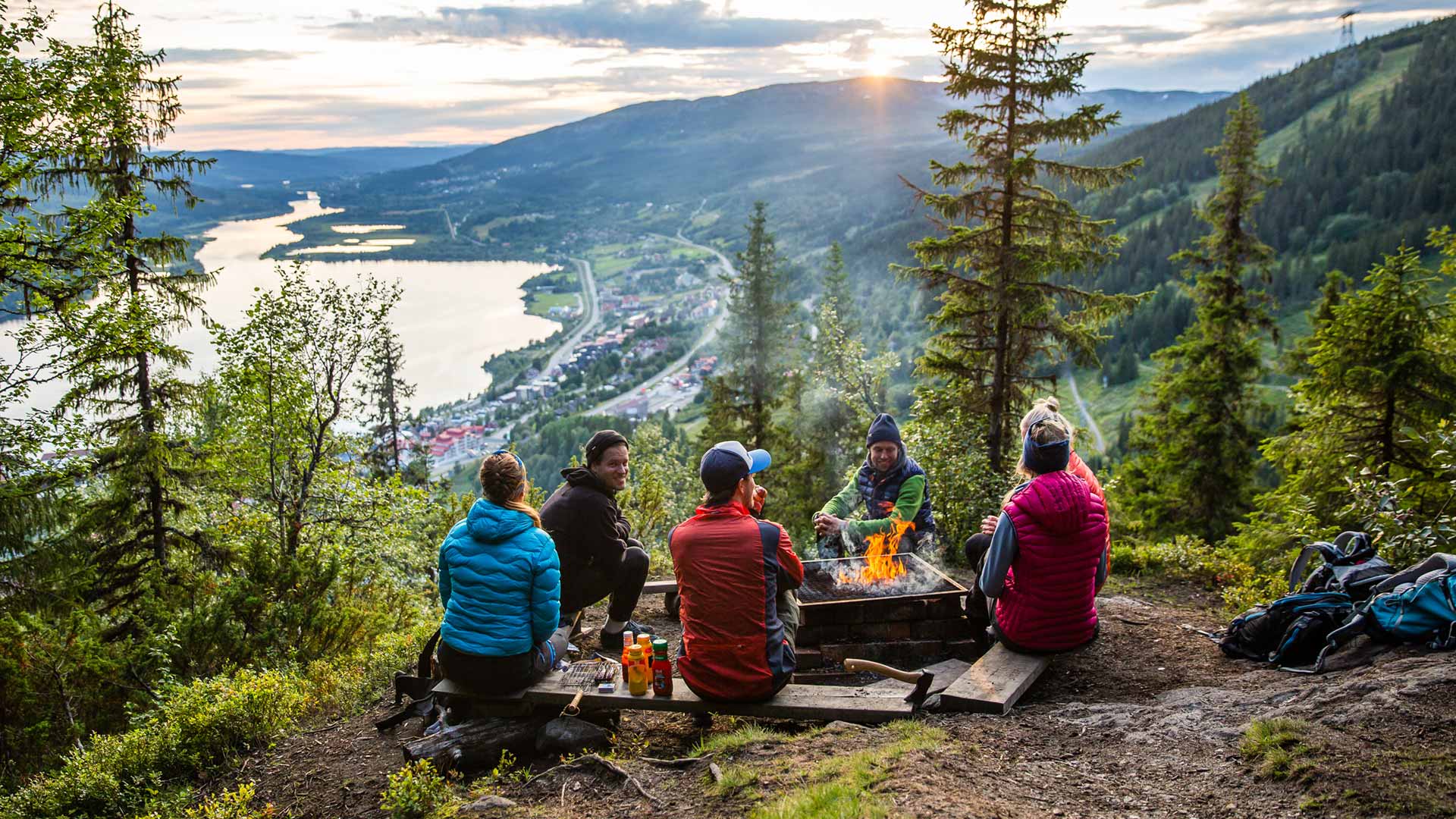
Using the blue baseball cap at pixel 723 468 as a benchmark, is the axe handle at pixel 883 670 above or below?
below

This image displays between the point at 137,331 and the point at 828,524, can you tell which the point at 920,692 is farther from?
the point at 137,331

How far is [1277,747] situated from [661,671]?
311cm

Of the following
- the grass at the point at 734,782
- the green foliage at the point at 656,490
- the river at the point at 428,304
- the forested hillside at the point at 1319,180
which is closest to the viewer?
the grass at the point at 734,782

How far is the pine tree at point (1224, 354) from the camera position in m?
18.4

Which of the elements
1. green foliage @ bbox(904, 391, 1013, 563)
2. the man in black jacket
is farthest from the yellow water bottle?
green foliage @ bbox(904, 391, 1013, 563)

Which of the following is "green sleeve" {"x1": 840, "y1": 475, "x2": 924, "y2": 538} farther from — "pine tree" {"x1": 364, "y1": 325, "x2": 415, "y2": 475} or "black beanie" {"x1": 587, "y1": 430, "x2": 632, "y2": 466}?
"pine tree" {"x1": 364, "y1": 325, "x2": 415, "y2": 475}

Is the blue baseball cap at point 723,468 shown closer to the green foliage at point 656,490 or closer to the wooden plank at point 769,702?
the wooden plank at point 769,702

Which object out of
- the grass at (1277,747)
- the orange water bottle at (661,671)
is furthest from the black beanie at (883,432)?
the grass at (1277,747)

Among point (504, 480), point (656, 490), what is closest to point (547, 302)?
point (656, 490)

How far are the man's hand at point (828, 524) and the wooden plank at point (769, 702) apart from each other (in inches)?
83.7

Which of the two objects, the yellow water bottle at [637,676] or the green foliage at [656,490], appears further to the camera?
the green foliage at [656,490]

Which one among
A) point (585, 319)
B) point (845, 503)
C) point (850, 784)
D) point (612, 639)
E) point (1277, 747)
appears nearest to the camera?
point (1277, 747)

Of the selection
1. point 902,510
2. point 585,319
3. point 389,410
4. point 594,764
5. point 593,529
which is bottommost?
point 585,319

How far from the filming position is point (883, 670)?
5160mm
